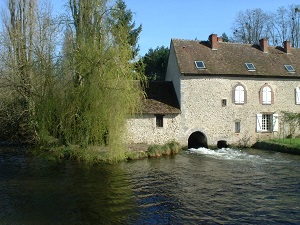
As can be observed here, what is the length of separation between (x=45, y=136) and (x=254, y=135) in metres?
14.1

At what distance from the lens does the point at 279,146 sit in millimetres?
19141

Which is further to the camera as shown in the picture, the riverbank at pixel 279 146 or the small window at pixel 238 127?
the small window at pixel 238 127

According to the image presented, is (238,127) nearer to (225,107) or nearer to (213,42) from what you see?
(225,107)

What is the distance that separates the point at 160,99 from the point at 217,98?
3.85 m

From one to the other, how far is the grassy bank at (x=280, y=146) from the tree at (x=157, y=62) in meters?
15.9

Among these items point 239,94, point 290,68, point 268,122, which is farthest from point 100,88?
point 290,68

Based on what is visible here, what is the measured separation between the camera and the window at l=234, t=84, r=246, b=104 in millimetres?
21641

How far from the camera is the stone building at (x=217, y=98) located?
67.1 ft

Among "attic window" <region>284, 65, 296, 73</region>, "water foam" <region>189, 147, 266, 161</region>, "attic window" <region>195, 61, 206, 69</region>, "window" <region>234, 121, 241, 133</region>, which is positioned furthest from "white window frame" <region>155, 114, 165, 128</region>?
"attic window" <region>284, 65, 296, 73</region>

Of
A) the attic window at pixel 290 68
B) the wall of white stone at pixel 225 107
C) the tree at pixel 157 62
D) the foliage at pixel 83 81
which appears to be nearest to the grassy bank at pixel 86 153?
the foliage at pixel 83 81

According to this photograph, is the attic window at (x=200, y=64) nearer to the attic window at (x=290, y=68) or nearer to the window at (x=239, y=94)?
the window at (x=239, y=94)

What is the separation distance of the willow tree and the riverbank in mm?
9717

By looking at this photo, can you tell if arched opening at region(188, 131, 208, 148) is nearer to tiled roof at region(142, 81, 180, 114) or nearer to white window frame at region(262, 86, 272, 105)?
tiled roof at region(142, 81, 180, 114)

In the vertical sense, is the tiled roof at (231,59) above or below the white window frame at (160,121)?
above
